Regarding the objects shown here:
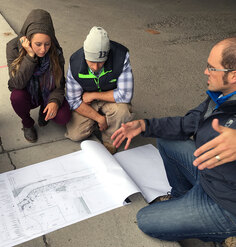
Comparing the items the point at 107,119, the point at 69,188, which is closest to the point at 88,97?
the point at 107,119

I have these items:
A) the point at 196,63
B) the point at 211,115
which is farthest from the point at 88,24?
the point at 211,115

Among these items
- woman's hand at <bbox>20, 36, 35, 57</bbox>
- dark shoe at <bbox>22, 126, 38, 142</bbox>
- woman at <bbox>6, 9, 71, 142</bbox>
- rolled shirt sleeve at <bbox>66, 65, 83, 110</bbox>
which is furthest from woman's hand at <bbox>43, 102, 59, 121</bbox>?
woman's hand at <bbox>20, 36, 35, 57</bbox>

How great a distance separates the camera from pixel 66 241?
5.65 feet

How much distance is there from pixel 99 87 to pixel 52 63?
0.39 meters

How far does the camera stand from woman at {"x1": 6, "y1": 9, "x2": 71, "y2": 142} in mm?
2156

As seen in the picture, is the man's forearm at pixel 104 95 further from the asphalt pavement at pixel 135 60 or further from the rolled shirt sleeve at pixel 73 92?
the asphalt pavement at pixel 135 60

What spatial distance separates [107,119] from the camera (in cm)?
247

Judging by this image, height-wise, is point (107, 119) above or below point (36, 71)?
below

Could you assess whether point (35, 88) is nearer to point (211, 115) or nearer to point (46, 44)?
point (46, 44)

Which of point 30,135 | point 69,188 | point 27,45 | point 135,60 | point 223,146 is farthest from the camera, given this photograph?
point 135,60

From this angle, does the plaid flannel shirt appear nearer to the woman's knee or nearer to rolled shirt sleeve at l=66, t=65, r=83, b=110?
rolled shirt sleeve at l=66, t=65, r=83, b=110

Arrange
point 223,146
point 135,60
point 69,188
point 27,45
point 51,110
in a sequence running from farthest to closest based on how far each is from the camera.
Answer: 1. point 135,60
2. point 51,110
3. point 27,45
4. point 69,188
5. point 223,146

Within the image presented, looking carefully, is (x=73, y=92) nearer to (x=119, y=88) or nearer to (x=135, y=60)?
(x=119, y=88)

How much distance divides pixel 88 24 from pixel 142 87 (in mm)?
2300
